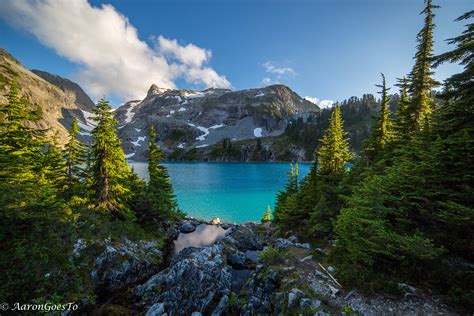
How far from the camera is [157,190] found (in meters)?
24.7

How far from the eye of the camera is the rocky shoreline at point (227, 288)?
318 inches

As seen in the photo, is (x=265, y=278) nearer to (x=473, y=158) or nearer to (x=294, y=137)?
(x=473, y=158)

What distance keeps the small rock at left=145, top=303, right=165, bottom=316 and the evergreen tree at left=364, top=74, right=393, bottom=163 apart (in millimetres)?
21060

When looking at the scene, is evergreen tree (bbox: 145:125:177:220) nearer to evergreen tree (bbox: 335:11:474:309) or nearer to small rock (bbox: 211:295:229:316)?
small rock (bbox: 211:295:229:316)

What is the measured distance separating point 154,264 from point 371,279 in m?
15.4

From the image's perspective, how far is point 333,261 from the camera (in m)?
11.5

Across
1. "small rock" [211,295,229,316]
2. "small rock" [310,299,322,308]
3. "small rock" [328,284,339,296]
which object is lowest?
"small rock" [211,295,229,316]

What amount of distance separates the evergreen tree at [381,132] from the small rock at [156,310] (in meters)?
21.1

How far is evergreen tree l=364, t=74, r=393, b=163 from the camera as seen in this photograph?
775 inches

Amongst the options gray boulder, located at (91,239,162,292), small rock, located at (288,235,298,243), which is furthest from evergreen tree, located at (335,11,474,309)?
gray boulder, located at (91,239,162,292)

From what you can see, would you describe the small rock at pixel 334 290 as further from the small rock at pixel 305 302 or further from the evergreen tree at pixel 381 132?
the evergreen tree at pixel 381 132

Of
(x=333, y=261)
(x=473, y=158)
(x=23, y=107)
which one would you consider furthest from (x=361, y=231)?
(x=23, y=107)

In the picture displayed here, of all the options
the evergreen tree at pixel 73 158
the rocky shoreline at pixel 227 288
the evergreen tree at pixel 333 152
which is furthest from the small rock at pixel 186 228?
the evergreen tree at pixel 333 152

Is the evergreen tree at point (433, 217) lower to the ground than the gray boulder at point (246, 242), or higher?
higher
